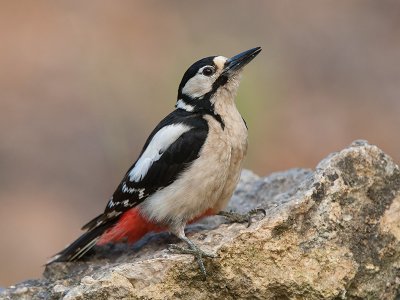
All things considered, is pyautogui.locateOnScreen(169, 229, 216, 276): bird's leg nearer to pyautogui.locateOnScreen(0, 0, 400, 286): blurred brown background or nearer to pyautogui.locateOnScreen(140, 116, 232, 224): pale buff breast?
pyautogui.locateOnScreen(140, 116, 232, 224): pale buff breast

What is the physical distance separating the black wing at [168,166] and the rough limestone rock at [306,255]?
0.57 metres

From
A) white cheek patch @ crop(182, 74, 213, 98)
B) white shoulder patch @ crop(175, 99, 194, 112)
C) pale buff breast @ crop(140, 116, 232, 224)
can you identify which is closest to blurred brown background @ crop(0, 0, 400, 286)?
white shoulder patch @ crop(175, 99, 194, 112)

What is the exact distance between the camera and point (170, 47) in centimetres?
1179

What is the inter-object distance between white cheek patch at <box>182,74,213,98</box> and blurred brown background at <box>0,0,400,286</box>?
12.3 ft

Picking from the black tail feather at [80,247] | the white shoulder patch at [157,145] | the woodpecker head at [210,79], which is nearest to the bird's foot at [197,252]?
the white shoulder patch at [157,145]

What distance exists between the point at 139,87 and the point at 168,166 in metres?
5.91

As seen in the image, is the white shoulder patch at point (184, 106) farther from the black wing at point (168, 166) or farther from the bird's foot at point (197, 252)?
the bird's foot at point (197, 252)

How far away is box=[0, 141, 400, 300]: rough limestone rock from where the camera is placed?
14.6ft

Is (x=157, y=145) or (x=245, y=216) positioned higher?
(x=157, y=145)

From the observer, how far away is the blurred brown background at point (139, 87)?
10000 mm

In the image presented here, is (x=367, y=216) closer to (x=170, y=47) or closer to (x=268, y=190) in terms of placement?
(x=268, y=190)

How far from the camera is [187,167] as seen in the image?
17.0ft

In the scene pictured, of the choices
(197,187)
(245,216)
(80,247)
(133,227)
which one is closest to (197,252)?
(245,216)

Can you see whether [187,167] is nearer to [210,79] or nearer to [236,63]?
[210,79]
